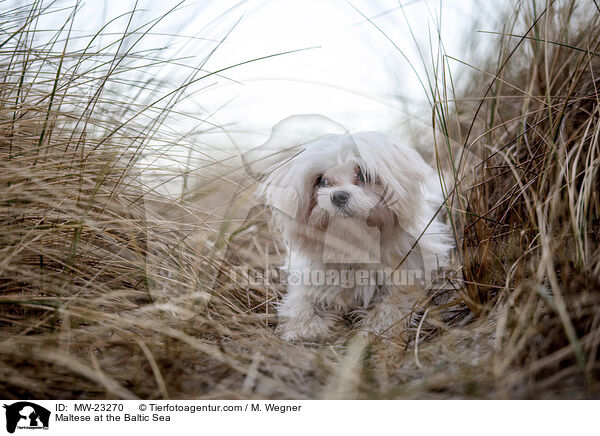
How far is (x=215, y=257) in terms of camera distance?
1683 millimetres

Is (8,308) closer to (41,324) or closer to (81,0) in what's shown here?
(41,324)

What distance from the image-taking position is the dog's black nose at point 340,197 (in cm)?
142

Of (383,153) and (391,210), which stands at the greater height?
(383,153)

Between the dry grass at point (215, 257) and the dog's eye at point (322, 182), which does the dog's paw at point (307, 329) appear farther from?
the dog's eye at point (322, 182)

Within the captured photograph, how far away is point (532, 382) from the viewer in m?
0.90

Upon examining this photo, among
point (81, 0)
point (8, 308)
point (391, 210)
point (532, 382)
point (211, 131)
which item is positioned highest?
point (81, 0)

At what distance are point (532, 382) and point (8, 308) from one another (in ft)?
4.57

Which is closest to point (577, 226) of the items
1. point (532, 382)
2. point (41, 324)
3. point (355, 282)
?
point (532, 382)

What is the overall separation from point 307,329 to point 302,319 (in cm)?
6

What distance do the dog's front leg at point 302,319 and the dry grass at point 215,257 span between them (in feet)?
0.24

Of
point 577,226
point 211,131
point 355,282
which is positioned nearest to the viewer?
point 577,226

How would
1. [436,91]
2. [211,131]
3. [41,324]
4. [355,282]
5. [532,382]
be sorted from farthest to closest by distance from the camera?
[211,131], [355,282], [436,91], [41,324], [532,382]
